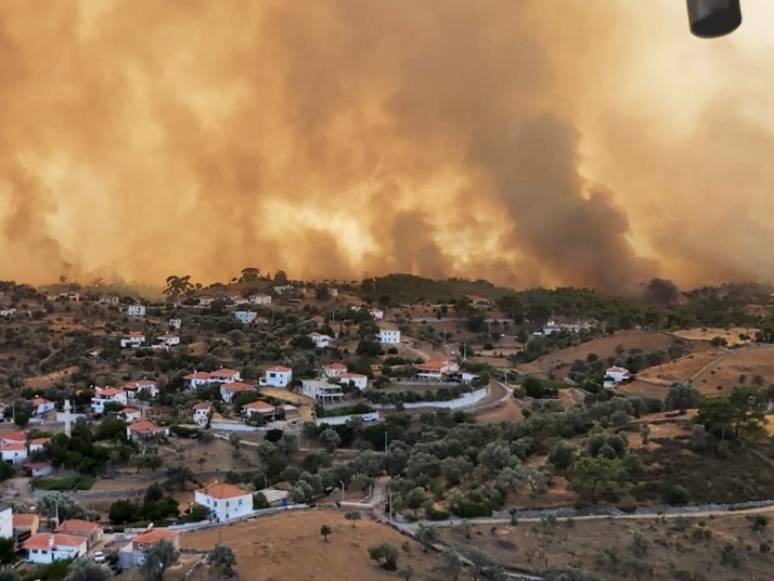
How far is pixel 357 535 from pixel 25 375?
104ft

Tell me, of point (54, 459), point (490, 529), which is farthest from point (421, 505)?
point (54, 459)

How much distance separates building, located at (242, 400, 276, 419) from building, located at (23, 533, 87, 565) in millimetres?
14175

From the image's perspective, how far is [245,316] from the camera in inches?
2249

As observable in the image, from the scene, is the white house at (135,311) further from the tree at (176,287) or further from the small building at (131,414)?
the small building at (131,414)

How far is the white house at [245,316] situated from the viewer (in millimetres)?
56550

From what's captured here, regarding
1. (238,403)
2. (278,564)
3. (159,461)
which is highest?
(238,403)

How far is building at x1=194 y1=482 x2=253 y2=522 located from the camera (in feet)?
73.2

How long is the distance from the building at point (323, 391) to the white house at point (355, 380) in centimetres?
62

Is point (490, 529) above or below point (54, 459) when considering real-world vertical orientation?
below

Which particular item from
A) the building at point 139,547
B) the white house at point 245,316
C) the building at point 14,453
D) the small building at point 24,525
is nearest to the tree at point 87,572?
the building at point 139,547

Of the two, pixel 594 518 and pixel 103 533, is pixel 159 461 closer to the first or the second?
pixel 103 533

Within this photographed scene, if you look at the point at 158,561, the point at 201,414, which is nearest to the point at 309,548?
the point at 158,561

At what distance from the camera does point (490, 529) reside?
786 inches

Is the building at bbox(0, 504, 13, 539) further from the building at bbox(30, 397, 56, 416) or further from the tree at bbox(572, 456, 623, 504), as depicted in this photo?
the tree at bbox(572, 456, 623, 504)
